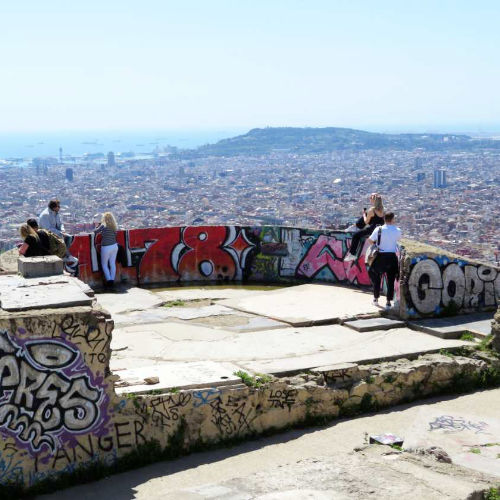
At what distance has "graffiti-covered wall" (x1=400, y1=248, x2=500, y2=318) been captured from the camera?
12406 millimetres

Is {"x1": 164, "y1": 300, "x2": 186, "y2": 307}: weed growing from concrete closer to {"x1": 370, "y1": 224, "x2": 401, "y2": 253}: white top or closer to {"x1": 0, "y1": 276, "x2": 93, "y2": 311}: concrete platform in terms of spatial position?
{"x1": 370, "y1": 224, "x2": 401, "y2": 253}: white top

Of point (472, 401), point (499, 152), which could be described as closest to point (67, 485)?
point (472, 401)

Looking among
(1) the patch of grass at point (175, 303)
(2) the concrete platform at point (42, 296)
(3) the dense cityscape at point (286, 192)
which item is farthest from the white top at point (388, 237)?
(3) the dense cityscape at point (286, 192)

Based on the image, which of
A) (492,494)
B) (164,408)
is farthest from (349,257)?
(492,494)

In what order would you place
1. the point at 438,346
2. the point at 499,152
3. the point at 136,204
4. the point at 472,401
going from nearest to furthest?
the point at 472,401
the point at 438,346
the point at 136,204
the point at 499,152

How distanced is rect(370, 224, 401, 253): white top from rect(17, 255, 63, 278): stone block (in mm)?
5119

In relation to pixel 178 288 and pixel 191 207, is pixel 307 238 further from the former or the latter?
pixel 191 207

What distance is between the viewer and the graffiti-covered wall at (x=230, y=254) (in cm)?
1633

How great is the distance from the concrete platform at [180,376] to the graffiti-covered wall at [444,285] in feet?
12.6

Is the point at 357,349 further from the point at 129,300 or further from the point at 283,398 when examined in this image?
the point at 129,300

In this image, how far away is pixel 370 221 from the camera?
14.3 metres

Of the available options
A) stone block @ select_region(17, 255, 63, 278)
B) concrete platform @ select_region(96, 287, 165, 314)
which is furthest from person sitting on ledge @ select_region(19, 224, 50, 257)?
stone block @ select_region(17, 255, 63, 278)

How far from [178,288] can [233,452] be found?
7.72 m

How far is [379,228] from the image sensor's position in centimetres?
1274
